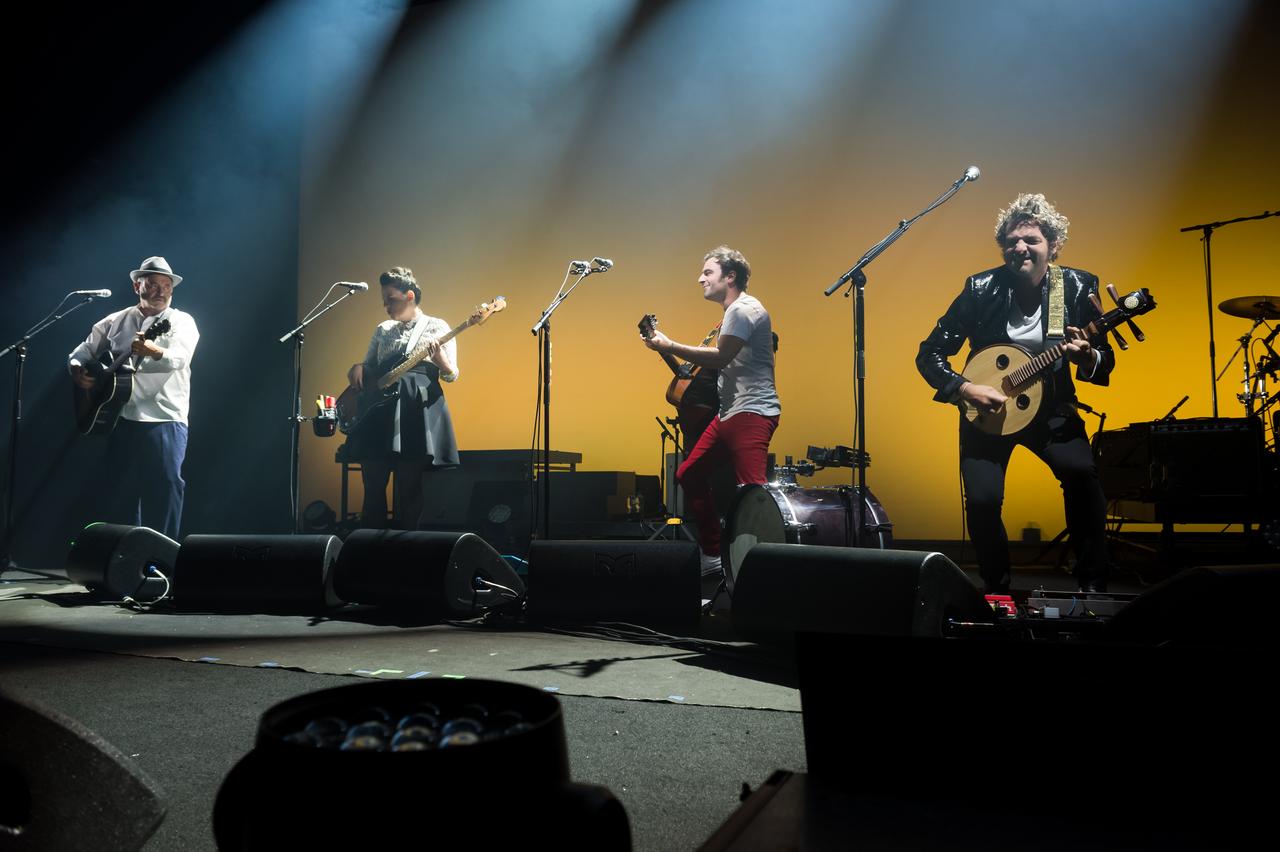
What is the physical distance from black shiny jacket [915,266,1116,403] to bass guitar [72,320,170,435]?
14.4 feet

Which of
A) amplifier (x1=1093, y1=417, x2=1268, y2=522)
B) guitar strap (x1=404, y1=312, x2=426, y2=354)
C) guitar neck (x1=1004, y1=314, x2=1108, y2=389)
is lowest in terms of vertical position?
amplifier (x1=1093, y1=417, x2=1268, y2=522)

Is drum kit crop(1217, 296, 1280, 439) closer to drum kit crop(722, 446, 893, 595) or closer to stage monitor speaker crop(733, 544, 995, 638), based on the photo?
drum kit crop(722, 446, 893, 595)

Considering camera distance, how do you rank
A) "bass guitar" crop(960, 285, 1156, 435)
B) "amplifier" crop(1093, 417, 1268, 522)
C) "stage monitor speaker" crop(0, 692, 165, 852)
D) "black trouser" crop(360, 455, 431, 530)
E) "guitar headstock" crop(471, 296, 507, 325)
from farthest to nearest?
"guitar headstock" crop(471, 296, 507, 325)
"black trouser" crop(360, 455, 431, 530)
"amplifier" crop(1093, 417, 1268, 522)
"bass guitar" crop(960, 285, 1156, 435)
"stage monitor speaker" crop(0, 692, 165, 852)

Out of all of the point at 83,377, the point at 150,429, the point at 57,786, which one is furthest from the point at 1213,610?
the point at 83,377

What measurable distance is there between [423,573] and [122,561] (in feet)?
5.53

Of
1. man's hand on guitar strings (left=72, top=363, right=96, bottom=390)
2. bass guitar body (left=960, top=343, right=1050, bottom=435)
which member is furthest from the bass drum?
man's hand on guitar strings (left=72, top=363, right=96, bottom=390)

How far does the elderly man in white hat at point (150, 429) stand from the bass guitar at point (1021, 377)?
4.45 metres

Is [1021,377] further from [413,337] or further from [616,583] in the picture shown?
[413,337]

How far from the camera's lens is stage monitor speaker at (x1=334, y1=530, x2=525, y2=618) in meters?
3.91

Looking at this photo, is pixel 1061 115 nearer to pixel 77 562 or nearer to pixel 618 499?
pixel 618 499

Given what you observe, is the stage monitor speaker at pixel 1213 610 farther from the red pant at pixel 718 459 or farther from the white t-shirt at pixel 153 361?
the white t-shirt at pixel 153 361

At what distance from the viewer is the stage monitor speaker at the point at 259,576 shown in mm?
4133

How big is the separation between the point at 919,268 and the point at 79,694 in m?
5.99

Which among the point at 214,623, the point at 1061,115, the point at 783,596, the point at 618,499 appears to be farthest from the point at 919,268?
the point at 214,623
